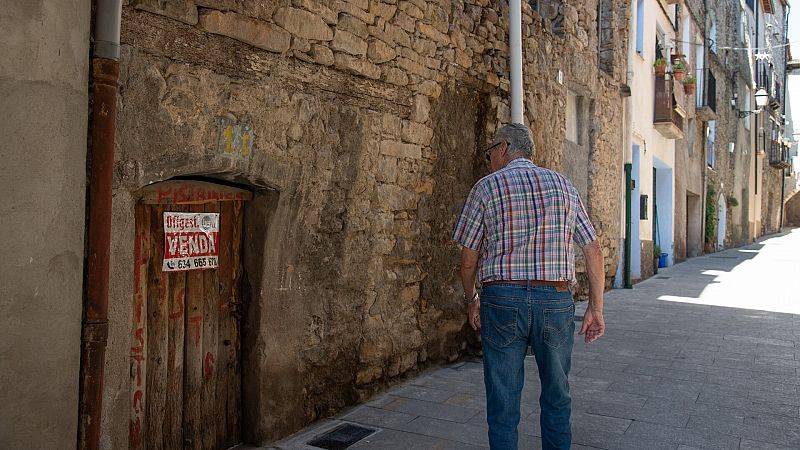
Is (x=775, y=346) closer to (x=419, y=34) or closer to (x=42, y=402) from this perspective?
(x=419, y=34)

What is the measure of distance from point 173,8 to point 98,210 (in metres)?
1.01

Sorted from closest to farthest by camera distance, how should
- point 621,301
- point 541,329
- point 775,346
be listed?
point 541,329 → point 775,346 → point 621,301

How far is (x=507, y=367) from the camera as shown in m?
2.90

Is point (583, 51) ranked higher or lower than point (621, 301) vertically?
higher

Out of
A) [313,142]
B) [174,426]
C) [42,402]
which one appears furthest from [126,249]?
[313,142]

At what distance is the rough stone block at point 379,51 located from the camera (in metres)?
4.39

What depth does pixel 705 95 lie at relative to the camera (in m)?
18.1

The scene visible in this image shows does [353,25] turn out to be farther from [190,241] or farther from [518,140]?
[190,241]

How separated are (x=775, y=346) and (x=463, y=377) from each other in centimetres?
323

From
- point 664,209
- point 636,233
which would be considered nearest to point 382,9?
point 636,233

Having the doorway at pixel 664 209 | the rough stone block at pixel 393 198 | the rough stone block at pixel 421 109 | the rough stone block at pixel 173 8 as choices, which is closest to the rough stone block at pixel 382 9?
the rough stone block at pixel 421 109

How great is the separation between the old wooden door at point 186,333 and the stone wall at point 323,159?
95 mm

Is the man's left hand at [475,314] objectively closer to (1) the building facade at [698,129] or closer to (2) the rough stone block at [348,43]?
(2) the rough stone block at [348,43]

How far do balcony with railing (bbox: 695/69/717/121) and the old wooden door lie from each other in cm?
1661
